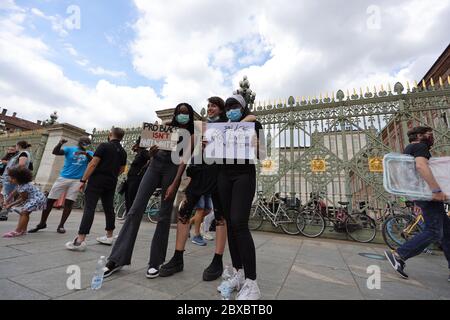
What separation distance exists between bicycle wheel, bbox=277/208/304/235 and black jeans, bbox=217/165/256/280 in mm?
4660

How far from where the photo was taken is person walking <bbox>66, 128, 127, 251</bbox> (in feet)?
10.8

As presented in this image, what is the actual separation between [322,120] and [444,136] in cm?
297

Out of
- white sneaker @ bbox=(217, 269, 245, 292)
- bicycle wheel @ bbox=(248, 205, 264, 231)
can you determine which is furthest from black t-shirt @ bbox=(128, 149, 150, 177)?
bicycle wheel @ bbox=(248, 205, 264, 231)

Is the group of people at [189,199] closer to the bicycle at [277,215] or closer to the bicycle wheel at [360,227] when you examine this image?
the bicycle at [277,215]

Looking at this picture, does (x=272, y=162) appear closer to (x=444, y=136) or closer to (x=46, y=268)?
(x=444, y=136)

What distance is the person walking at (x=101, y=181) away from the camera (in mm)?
3281

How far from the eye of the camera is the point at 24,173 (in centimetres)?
421

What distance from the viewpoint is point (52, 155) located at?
32.0 feet

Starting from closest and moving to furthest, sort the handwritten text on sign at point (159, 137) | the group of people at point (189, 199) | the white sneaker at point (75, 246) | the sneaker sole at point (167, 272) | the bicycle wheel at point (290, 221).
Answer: the group of people at point (189, 199) < the sneaker sole at point (167, 272) < the handwritten text on sign at point (159, 137) < the white sneaker at point (75, 246) < the bicycle wheel at point (290, 221)

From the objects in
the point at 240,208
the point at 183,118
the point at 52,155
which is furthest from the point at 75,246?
the point at 52,155

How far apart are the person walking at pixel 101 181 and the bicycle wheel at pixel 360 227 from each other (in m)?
5.82

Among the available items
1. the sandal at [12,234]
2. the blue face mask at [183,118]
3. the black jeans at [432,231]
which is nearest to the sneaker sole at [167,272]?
the blue face mask at [183,118]

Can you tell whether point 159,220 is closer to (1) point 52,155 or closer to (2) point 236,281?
(2) point 236,281
